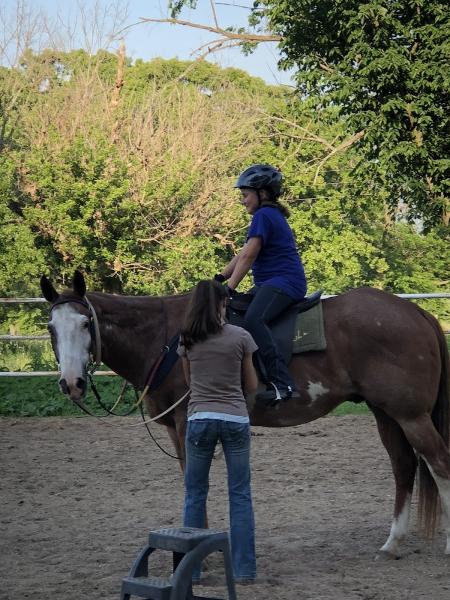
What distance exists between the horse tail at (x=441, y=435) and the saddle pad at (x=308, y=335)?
727 mm

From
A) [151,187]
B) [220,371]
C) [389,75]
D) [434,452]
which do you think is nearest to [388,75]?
[389,75]

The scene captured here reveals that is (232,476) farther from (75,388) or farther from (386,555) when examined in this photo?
(386,555)

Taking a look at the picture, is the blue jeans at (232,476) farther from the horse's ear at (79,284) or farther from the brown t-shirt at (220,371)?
the horse's ear at (79,284)

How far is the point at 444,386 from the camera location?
6.02 m

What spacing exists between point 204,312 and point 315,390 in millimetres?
1326

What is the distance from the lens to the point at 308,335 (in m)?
5.88

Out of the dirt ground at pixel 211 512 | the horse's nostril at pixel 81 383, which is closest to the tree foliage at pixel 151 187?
the dirt ground at pixel 211 512

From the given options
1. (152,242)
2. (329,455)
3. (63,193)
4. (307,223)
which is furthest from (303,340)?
(307,223)

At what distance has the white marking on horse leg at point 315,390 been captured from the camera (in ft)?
19.4

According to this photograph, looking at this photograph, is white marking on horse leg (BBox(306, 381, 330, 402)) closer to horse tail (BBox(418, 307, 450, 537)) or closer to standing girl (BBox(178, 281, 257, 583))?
horse tail (BBox(418, 307, 450, 537))

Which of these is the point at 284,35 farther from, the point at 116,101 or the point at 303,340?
the point at 303,340

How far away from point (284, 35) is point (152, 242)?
9343 millimetres

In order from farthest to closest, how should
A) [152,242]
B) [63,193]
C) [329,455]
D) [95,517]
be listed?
1. [152,242]
2. [63,193]
3. [329,455]
4. [95,517]

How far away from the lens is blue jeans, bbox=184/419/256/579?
4922 mm
